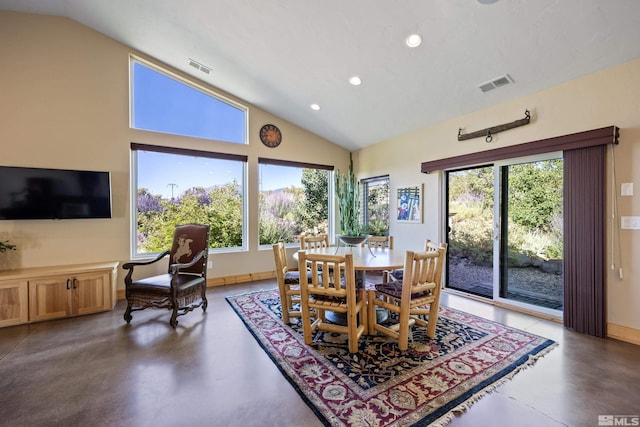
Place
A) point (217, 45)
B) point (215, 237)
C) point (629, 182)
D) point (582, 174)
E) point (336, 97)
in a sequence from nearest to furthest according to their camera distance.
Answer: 1. point (629, 182)
2. point (582, 174)
3. point (217, 45)
4. point (336, 97)
5. point (215, 237)

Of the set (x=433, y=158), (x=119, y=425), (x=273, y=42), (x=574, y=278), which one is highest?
(x=273, y=42)

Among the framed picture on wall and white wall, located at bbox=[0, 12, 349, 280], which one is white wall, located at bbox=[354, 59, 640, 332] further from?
white wall, located at bbox=[0, 12, 349, 280]

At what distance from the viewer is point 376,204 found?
5.45 metres

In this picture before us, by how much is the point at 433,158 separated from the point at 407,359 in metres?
3.14

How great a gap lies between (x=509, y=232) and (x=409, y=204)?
153 centimetres

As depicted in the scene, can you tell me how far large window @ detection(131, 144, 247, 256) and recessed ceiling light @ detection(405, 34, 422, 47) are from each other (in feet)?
10.3

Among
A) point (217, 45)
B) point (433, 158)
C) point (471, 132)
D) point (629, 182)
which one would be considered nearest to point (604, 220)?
point (629, 182)

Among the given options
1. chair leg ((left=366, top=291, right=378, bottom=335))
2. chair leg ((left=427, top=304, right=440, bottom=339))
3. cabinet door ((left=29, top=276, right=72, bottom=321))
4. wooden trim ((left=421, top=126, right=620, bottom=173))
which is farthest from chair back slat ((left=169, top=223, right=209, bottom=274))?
wooden trim ((left=421, top=126, right=620, bottom=173))

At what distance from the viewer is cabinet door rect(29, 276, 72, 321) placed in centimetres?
297

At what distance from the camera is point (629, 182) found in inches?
99.3

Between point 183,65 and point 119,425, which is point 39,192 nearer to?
point 183,65

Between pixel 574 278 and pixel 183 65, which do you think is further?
pixel 183 65

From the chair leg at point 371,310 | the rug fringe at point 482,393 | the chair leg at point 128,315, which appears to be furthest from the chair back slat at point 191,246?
the rug fringe at point 482,393

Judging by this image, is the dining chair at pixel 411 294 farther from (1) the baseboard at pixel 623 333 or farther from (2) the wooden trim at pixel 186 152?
(2) the wooden trim at pixel 186 152
